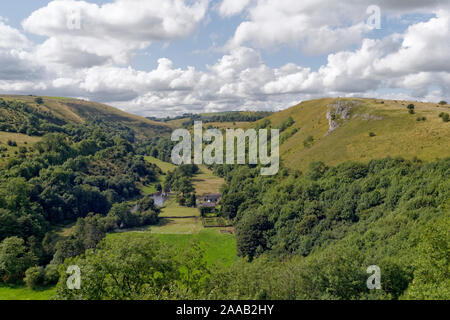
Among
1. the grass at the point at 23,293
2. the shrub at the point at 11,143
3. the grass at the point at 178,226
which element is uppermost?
the shrub at the point at 11,143

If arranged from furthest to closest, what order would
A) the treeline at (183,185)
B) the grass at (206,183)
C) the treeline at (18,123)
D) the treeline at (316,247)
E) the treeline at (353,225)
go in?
the treeline at (18,123) < the grass at (206,183) < the treeline at (183,185) < the treeline at (353,225) < the treeline at (316,247)

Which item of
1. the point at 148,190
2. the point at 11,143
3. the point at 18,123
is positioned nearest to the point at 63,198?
the point at 11,143

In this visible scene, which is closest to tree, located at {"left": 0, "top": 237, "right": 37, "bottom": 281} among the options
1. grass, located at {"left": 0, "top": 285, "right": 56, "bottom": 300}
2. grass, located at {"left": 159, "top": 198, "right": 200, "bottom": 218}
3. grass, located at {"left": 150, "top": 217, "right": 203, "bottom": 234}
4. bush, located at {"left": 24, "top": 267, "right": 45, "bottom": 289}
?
grass, located at {"left": 0, "top": 285, "right": 56, "bottom": 300}

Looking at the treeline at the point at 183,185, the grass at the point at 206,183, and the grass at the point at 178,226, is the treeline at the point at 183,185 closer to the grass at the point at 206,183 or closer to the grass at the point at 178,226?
the grass at the point at 206,183

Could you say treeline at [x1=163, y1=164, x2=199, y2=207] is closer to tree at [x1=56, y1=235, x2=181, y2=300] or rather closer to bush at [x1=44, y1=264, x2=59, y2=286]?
bush at [x1=44, y1=264, x2=59, y2=286]

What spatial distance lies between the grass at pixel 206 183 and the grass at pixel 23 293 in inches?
3784

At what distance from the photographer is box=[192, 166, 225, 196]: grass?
151 m

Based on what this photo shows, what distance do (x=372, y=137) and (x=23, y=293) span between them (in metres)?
97.3

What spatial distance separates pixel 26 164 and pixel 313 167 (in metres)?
107

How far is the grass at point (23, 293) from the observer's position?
44.1 m

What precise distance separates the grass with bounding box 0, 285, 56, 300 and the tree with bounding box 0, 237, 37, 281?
2479 mm

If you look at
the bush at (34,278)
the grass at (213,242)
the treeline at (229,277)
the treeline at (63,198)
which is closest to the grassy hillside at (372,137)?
the grass at (213,242)

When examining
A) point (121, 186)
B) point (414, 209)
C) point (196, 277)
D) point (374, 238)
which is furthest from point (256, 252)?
point (121, 186)

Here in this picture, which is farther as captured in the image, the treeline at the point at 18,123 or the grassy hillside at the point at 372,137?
the treeline at the point at 18,123
